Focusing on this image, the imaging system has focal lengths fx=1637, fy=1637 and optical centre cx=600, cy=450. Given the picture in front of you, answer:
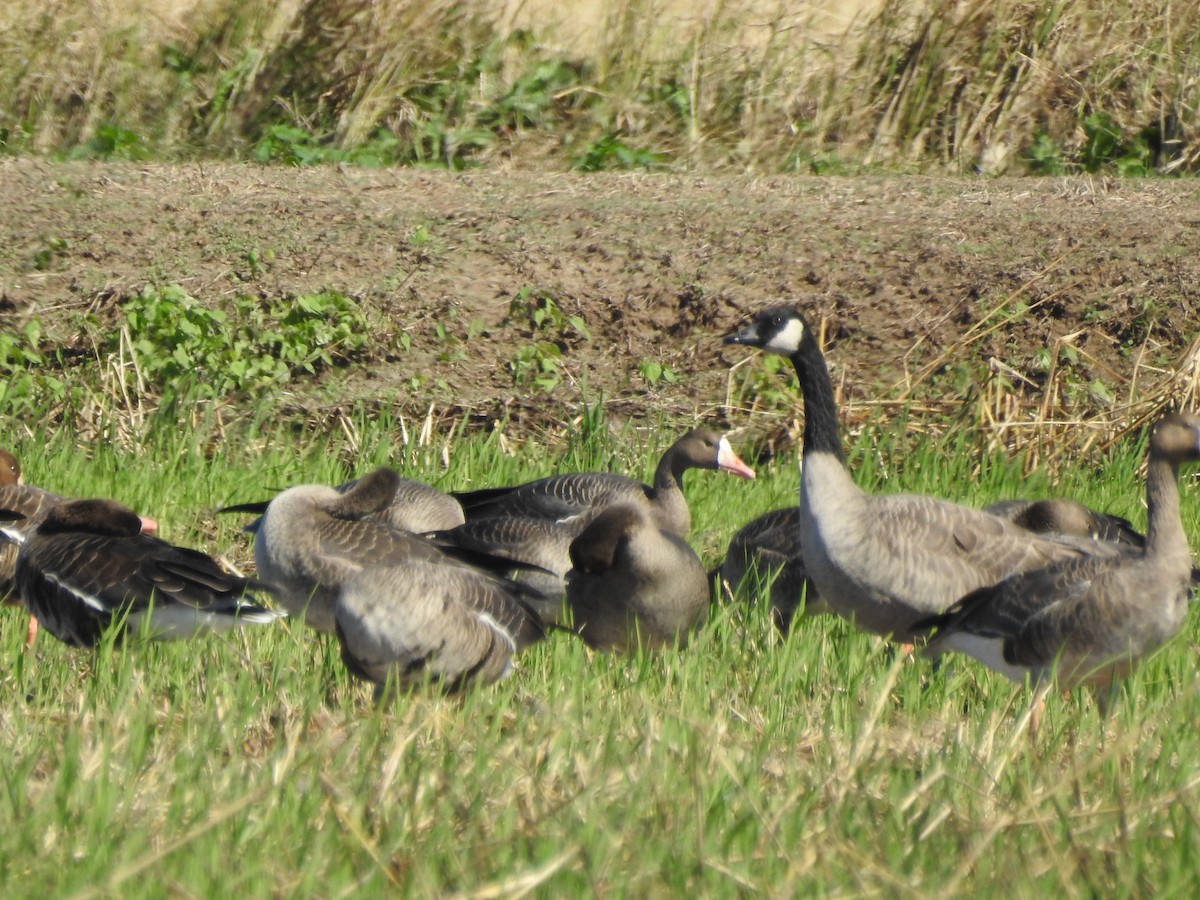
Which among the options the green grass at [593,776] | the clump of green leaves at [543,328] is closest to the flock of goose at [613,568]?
the green grass at [593,776]

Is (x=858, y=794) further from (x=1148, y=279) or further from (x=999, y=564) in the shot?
(x=1148, y=279)

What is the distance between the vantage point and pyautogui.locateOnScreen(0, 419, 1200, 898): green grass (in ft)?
12.2

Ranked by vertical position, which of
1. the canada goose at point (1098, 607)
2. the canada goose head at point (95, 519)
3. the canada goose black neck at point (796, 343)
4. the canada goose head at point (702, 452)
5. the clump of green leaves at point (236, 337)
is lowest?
the clump of green leaves at point (236, 337)

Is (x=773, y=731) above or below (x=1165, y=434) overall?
below

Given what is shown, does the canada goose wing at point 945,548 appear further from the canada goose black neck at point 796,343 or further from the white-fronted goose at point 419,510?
the white-fronted goose at point 419,510

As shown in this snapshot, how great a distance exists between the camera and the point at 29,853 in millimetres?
3734

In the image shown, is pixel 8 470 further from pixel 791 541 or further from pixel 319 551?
pixel 791 541

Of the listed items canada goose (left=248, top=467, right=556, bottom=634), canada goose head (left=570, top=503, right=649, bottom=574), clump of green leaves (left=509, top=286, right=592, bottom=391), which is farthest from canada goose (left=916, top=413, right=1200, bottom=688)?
clump of green leaves (left=509, top=286, right=592, bottom=391)

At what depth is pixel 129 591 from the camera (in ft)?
20.6

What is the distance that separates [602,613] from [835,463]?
4.05ft

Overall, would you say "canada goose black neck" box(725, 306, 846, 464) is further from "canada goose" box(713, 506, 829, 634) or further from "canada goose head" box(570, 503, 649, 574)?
"canada goose head" box(570, 503, 649, 574)

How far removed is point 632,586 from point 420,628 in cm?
141

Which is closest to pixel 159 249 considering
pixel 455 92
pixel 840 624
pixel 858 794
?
pixel 455 92

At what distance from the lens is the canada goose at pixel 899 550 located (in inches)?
271
